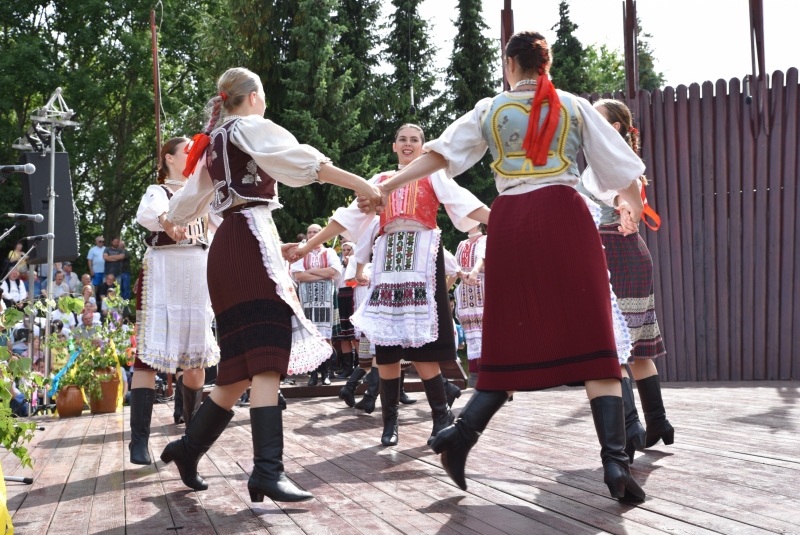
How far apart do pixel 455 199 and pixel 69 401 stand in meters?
4.67

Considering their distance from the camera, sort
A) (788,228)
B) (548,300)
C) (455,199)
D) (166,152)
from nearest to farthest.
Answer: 1. (548,300)
2. (455,199)
3. (166,152)
4. (788,228)

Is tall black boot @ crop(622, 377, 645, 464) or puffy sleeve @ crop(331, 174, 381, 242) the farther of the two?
puffy sleeve @ crop(331, 174, 381, 242)

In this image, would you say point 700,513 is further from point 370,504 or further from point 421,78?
point 421,78

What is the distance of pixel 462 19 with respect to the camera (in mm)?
26656

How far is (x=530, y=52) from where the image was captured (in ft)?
10.8

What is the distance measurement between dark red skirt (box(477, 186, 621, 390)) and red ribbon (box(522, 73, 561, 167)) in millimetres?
126

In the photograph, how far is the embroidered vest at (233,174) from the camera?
3.46 m

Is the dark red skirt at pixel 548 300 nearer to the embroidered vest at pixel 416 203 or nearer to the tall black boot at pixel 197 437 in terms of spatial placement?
the tall black boot at pixel 197 437

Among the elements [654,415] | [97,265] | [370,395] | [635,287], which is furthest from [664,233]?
[97,265]

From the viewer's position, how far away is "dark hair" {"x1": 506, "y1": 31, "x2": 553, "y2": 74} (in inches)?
130

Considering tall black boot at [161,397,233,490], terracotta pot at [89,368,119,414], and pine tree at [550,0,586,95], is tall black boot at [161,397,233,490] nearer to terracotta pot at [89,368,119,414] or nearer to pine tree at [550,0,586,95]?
terracotta pot at [89,368,119,414]

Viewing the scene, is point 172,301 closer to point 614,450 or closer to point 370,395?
point 370,395

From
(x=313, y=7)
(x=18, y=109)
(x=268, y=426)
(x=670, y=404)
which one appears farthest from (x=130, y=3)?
(x=268, y=426)

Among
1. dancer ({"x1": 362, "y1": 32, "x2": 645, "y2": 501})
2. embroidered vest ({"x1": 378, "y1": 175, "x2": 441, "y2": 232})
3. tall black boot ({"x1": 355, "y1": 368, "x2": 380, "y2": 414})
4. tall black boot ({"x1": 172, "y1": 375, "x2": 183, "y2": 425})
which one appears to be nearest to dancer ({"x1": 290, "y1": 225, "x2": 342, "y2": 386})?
tall black boot ({"x1": 355, "y1": 368, "x2": 380, "y2": 414})
